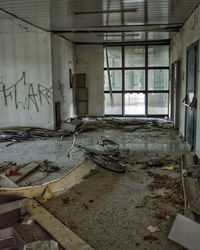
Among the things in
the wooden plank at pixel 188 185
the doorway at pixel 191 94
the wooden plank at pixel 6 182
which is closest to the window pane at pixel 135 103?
the doorway at pixel 191 94

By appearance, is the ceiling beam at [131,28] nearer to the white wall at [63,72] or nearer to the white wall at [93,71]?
the white wall at [63,72]

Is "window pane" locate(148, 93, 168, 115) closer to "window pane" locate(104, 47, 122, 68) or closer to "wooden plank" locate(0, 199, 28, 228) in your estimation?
"window pane" locate(104, 47, 122, 68)

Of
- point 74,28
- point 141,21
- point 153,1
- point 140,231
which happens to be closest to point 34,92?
point 74,28

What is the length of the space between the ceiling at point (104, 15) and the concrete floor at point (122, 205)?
262 centimetres

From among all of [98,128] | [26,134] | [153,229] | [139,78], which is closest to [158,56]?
[139,78]

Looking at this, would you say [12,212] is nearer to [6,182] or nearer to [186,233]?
[6,182]

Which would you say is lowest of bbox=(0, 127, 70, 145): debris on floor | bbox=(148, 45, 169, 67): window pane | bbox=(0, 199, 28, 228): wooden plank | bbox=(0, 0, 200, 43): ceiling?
bbox=(0, 199, 28, 228): wooden plank

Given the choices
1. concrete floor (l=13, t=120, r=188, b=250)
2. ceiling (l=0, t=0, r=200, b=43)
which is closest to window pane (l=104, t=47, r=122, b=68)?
ceiling (l=0, t=0, r=200, b=43)

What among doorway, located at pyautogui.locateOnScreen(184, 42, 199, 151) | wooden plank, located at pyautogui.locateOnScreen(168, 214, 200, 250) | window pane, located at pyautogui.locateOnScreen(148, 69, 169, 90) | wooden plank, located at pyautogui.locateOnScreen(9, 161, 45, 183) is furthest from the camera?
window pane, located at pyautogui.locateOnScreen(148, 69, 169, 90)

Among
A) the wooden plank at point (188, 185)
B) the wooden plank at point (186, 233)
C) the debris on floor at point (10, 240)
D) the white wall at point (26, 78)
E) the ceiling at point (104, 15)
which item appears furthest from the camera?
the white wall at point (26, 78)

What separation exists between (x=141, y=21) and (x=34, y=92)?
320 cm

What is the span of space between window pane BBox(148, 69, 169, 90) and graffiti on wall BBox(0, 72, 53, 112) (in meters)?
4.22

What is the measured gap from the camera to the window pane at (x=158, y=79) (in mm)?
11071

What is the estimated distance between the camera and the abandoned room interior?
299 cm
